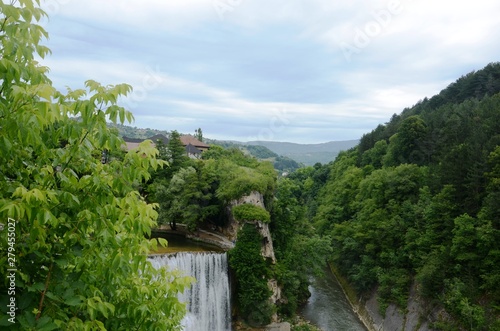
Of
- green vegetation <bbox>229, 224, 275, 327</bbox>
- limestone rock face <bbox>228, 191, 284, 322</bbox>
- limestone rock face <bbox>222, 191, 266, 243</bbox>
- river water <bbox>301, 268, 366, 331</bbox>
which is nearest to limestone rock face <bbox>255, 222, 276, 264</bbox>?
limestone rock face <bbox>228, 191, 284, 322</bbox>

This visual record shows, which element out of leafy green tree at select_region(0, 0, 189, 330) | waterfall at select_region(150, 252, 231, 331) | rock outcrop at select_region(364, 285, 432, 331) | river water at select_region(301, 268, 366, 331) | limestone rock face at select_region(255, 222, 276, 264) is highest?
leafy green tree at select_region(0, 0, 189, 330)

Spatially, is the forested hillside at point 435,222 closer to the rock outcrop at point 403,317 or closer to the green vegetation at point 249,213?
the rock outcrop at point 403,317

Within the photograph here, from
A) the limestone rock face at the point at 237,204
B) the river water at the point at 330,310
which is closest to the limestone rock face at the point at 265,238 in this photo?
the limestone rock face at the point at 237,204

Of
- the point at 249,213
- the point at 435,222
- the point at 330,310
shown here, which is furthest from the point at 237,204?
the point at 435,222

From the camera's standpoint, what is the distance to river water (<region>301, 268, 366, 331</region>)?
2822 centimetres

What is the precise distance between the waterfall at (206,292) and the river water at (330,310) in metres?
8.99

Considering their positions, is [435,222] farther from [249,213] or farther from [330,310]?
[249,213]

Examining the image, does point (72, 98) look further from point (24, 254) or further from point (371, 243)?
point (371, 243)

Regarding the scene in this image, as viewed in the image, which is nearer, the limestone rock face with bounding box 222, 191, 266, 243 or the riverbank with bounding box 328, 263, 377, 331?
the limestone rock face with bounding box 222, 191, 266, 243

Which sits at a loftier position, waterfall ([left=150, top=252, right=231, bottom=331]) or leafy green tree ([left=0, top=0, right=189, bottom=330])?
leafy green tree ([left=0, top=0, right=189, bottom=330])

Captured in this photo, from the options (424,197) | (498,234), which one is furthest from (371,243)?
(498,234)

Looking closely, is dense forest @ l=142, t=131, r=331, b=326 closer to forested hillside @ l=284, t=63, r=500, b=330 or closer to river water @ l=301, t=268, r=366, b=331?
river water @ l=301, t=268, r=366, b=331

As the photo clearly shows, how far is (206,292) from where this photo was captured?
2227 centimetres

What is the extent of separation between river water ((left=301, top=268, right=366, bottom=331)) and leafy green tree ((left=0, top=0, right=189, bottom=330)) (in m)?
26.8
